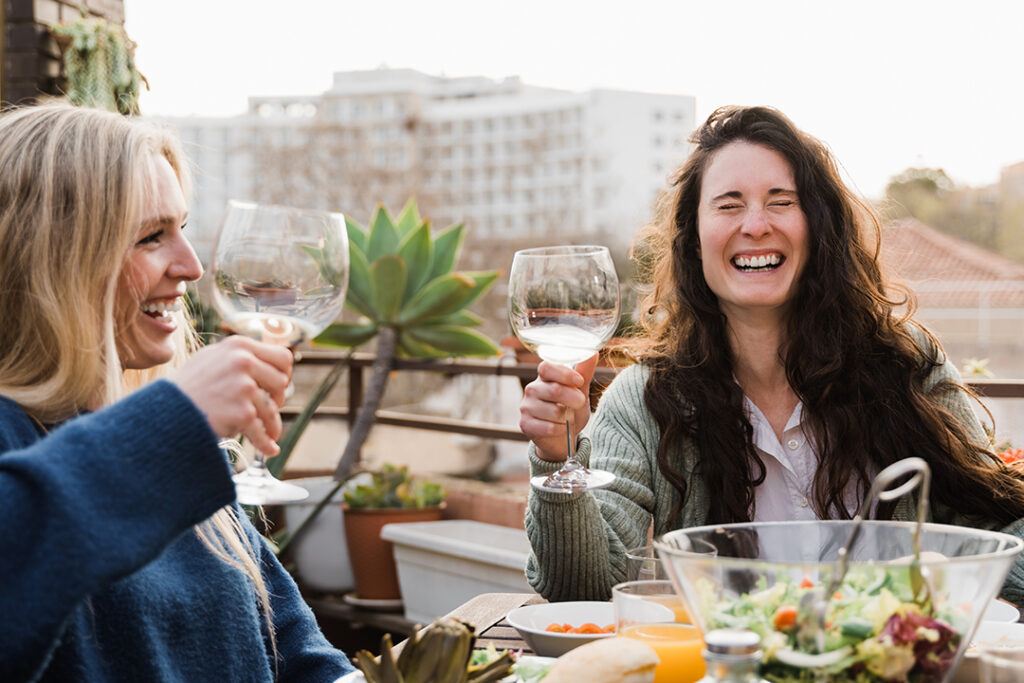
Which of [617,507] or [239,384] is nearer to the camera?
[239,384]

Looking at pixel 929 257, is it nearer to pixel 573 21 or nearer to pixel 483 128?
pixel 573 21

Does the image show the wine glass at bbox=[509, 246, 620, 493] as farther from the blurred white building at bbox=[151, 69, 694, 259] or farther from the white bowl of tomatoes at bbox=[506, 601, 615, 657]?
the blurred white building at bbox=[151, 69, 694, 259]

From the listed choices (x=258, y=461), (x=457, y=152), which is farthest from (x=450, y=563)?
(x=457, y=152)

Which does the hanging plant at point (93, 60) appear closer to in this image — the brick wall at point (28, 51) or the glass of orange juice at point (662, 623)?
the brick wall at point (28, 51)

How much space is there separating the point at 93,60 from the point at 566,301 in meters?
3.05

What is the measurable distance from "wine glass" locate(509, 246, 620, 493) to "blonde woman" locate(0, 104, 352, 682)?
378mm

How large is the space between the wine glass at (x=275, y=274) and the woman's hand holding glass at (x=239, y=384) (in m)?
0.06

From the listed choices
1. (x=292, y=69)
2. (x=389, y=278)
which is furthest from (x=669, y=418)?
(x=292, y=69)

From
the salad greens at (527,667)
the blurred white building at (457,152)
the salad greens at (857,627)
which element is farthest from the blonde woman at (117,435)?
the blurred white building at (457,152)

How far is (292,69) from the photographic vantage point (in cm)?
2506

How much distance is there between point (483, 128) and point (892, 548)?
38.5m

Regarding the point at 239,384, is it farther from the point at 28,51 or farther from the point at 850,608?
the point at 28,51

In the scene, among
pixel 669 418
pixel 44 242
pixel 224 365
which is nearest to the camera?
pixel 224 365

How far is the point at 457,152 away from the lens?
35.8 metres
